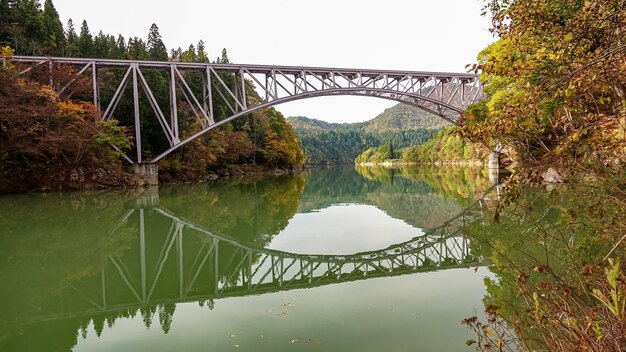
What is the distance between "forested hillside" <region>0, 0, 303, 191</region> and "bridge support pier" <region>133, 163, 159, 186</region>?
4.67 ft

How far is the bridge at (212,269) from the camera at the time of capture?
192 inches

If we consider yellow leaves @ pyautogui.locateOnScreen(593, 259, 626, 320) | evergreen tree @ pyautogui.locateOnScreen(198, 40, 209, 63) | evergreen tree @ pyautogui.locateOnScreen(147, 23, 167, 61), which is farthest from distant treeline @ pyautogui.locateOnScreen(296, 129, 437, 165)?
yellow leaves @ pyautogui.locateOnScreen(593, 259, 626, 320)

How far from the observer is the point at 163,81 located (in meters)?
33.9

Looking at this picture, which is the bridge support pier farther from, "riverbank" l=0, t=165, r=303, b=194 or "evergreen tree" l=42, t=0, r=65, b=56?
"evergreen tree" l=42, t=0, r=65, b=56

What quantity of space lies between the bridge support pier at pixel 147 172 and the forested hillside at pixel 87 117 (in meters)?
1.42

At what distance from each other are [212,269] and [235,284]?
0.93m

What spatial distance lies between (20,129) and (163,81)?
15.6m

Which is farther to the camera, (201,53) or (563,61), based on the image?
(201,53)

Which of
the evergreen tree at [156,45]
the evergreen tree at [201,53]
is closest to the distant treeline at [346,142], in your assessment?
the evergreen tree at [201,53]

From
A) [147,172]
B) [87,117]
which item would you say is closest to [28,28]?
[87,117]

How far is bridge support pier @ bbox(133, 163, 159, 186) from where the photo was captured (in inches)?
970

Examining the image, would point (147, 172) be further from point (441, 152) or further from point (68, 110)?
point (441, 152)

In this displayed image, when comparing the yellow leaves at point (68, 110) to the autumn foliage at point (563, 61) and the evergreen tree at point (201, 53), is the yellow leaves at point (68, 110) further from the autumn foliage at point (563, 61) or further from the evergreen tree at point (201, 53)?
the evergreen tree at point (201, 53)

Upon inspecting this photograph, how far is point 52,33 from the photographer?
35.7 metres
